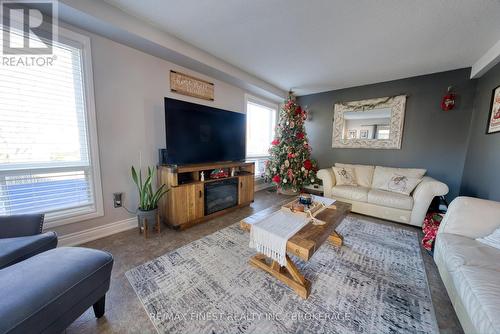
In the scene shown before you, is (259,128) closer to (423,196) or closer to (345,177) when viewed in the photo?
(345,177)

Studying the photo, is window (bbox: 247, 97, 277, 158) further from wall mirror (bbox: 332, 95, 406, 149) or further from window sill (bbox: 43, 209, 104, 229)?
window sill (bbox: 43, 209, 104, 229)

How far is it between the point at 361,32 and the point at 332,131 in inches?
91.6

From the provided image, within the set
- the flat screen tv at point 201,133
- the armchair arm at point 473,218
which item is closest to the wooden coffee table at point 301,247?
the armchair arm at point 473,218

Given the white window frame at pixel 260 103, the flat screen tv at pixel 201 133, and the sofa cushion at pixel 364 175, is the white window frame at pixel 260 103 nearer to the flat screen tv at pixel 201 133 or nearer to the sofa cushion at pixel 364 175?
the flat screen tv at pixel 201 133

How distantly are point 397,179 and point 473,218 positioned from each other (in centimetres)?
157

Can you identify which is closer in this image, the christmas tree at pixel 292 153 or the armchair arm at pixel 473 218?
the armchair arm at pixel 473 218

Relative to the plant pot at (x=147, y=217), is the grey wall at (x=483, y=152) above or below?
above

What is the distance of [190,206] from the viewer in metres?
2.47

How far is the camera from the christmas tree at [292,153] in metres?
3.85

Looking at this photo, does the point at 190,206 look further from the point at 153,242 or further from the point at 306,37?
the point at 306,37

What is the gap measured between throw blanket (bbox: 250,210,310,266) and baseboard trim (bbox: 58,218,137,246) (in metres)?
1.86

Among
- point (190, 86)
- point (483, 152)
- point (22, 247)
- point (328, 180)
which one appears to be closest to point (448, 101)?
point (483, 152)

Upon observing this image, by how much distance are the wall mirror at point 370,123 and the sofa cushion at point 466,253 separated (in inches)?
97.1

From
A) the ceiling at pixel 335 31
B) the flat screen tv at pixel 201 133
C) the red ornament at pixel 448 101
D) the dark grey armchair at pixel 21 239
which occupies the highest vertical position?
the ceiling at pixel 335 31
